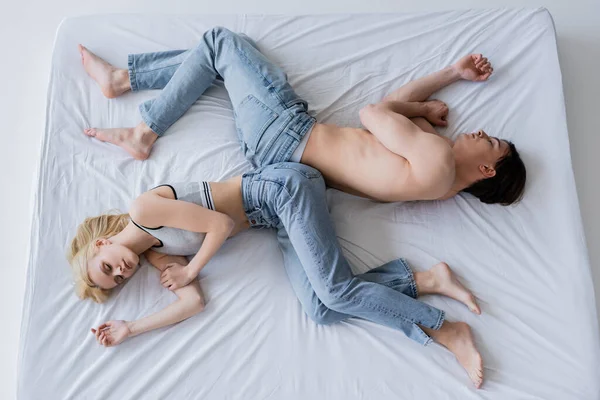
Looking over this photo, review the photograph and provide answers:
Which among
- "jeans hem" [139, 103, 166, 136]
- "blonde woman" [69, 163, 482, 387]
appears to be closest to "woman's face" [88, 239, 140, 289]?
"blonde woman" [69, 163, 482, 387]

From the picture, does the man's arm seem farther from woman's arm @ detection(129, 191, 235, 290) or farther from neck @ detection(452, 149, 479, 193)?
woman's arm @ detection(129, 191, 235, 290)

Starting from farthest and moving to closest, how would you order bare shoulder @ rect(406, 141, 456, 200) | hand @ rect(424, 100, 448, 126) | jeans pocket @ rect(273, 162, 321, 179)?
1. hand @ rect(424, 100, 448, 126)
2. jeans pocket @ rect(273, 162, 321, 179)
3. bare shoulder @ rect(406, 141, 456, 200)

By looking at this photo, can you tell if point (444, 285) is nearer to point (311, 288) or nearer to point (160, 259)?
point (311, 288)

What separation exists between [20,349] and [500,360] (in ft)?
4.34

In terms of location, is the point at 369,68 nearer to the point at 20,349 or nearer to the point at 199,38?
the point at 199,38

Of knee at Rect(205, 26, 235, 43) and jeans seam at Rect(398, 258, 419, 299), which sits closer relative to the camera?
jeans seam at Rect(398, 258, 419, 299)

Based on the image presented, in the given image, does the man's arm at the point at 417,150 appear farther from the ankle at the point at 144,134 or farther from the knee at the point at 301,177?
the ankle at the point at 144,134

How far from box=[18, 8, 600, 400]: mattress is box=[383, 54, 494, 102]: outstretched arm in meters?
0.04

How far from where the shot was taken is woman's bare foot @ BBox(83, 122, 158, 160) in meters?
1.72

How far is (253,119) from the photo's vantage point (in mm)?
1659

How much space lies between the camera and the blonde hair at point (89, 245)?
155 cm

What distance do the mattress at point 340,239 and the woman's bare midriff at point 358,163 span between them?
0.31ft

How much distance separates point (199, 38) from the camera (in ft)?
6.13

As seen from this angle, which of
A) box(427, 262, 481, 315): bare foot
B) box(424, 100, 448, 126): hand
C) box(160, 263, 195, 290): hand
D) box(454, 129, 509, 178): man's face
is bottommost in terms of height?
box(427, 262, 481, 315): bare foot
